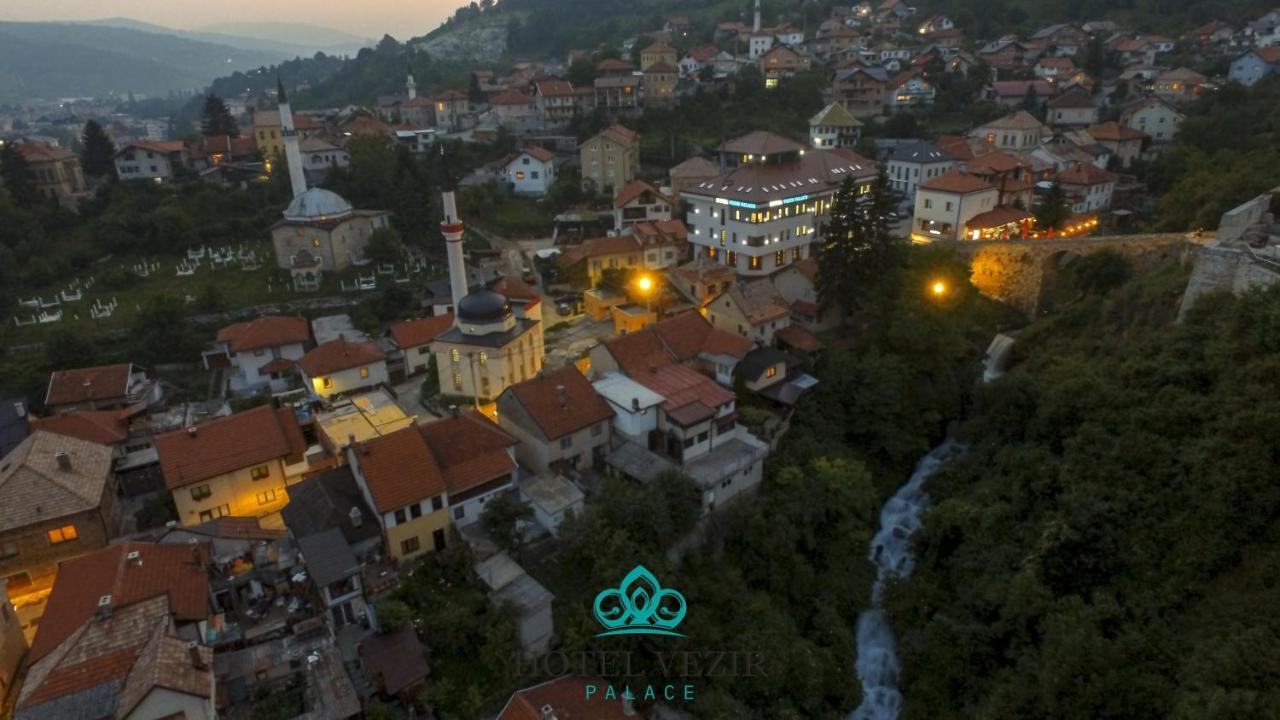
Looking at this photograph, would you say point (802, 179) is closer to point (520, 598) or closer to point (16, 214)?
point (520, 598)

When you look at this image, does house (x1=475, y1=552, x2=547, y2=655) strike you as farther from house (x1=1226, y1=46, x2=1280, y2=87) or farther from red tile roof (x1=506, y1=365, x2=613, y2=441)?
house (x1=1226, y1=46, x2=1280, y2=87)

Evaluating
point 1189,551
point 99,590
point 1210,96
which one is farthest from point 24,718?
point 1210,96

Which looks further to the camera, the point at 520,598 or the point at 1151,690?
the point at 520,598

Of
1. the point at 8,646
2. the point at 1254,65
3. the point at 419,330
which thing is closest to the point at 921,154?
the point at 1254,65

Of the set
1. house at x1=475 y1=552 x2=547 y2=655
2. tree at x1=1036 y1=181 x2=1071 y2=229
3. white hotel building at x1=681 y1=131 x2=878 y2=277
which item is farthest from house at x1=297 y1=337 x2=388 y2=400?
tree at x1=1036 y1=181 x2=1071 y2=229

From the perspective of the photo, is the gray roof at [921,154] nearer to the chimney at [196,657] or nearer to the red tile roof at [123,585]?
the red tile roof at [123,585]

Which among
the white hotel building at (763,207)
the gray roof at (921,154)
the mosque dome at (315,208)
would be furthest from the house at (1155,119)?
the mosque dome at (315,208)
